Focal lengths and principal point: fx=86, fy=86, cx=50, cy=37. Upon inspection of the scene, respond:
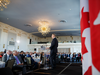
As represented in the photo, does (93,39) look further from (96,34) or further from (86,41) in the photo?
(86,41)

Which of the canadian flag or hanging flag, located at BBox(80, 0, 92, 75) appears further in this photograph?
hanging flag, located at BBox(80, 0, 92, 75)

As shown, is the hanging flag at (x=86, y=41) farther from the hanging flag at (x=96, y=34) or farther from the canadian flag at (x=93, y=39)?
the hanging flag at (x=96, y=34)

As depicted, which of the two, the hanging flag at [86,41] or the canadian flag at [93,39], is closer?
the canadian flag at [93,39]

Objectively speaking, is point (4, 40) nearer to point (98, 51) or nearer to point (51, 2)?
point (51, 2)

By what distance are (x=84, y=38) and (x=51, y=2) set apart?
5957 millimetres

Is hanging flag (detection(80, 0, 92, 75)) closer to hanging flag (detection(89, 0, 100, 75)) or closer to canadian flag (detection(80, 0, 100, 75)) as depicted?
canadian flag (detection(80, 0, 100, 75))

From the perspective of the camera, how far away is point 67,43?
15.3 m

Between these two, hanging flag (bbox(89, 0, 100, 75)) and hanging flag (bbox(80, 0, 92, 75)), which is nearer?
hanging flag (bbox(89, 0, 100, 75))

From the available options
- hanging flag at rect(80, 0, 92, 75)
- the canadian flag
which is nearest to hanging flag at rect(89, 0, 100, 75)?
the canadian flag

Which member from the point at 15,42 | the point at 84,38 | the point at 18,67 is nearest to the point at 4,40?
the point at 15,42

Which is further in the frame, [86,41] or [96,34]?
[86,41]

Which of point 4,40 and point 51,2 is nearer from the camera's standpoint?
point 51,2

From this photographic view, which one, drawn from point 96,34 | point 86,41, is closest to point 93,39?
point 96,34

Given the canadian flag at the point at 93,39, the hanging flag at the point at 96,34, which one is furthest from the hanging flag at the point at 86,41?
the hanging flag at the point at 96,34
